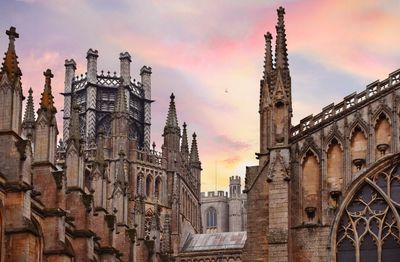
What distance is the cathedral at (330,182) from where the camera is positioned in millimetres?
48281

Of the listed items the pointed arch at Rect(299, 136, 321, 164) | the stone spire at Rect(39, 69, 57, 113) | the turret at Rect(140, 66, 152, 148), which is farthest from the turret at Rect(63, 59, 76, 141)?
the pointed arch at Rect(299, 136, 321, 164)

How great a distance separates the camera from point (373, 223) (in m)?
48.2

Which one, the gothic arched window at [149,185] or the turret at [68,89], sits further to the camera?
the turret at [68,89]

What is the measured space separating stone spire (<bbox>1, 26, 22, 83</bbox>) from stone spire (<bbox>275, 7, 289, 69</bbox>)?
1379cm

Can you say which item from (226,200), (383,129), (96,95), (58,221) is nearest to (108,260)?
(58,221)

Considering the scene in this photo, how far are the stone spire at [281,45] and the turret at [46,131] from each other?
1312cm

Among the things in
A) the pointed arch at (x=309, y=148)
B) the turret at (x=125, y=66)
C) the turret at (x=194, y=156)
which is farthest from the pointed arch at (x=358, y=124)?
the turret at (x=194, y=156)

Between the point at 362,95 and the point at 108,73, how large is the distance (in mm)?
71258

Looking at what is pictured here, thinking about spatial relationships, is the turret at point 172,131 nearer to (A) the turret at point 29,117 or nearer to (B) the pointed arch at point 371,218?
(A) the turret at point 29,117

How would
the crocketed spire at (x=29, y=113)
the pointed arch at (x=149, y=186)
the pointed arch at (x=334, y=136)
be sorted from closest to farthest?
1. the pointed arch at (x=334, y=136)
2. the crocketed spire at (x=29, y=113)
3. the pointed arch at (x=149, y=186)

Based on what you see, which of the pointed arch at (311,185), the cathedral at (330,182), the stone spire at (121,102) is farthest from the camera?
the stone spire at (121,102)

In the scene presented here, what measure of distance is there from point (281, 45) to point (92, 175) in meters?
21.7

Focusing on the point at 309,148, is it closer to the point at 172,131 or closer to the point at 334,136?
the point at 334,136

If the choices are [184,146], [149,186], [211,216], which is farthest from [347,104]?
[211,216]
